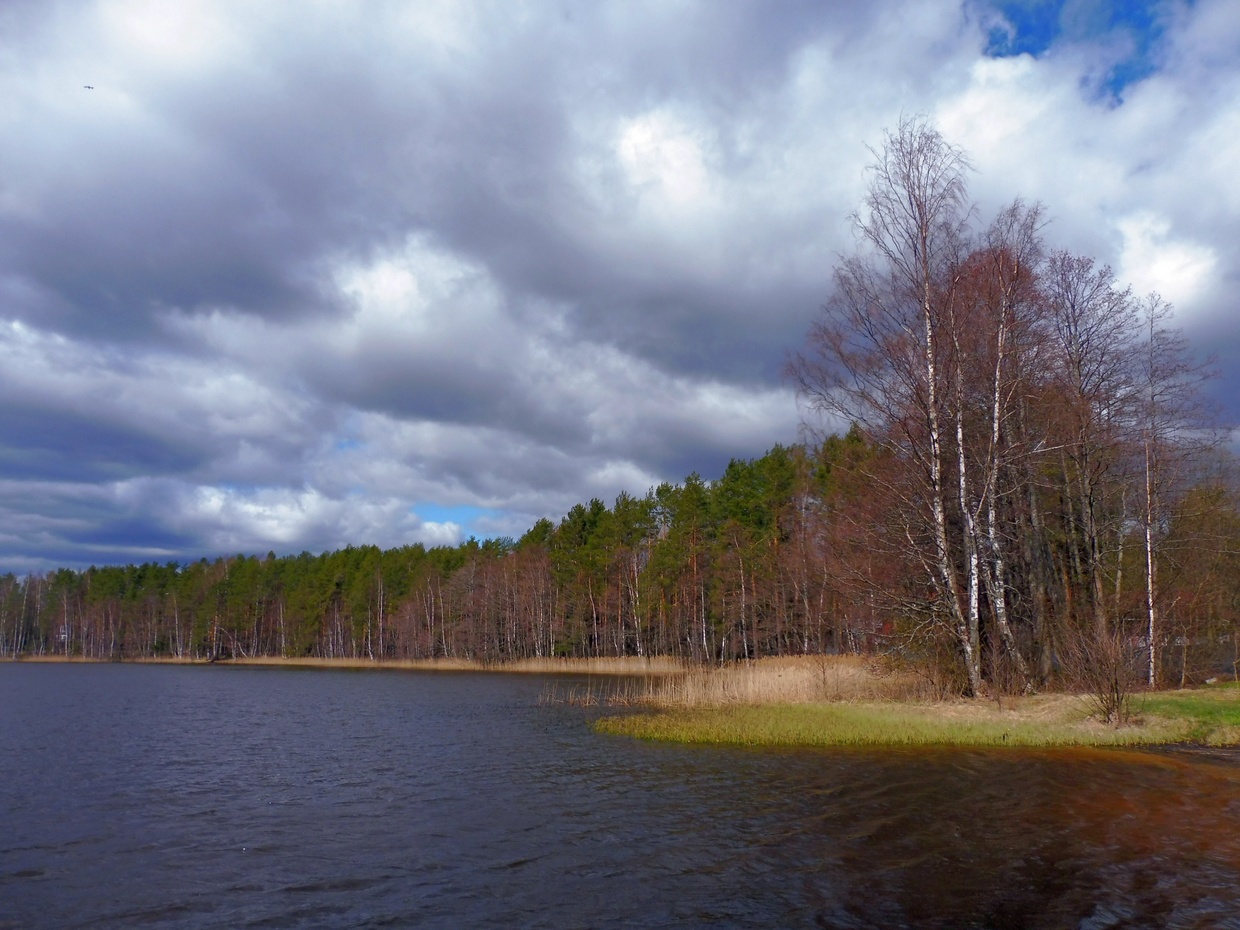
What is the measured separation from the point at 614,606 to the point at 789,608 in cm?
1742

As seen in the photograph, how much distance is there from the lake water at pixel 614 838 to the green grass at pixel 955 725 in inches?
50.2

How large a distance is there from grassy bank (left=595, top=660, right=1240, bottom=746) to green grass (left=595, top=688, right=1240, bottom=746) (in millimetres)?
22

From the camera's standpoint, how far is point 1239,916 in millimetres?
7930

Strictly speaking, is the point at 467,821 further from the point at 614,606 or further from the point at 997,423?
the point at 614,606

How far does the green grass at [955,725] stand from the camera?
57.0 ft

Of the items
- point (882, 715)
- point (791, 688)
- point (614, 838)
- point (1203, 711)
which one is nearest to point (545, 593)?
point (791, 688)

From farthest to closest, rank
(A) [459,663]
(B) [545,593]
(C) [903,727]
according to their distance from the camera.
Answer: (A) [459,663]
(B) [545,593]
(C) [903,727]

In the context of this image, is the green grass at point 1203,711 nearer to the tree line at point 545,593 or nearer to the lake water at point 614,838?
the lake water at point 614,838

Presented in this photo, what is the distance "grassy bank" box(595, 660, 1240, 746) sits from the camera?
1755 cm

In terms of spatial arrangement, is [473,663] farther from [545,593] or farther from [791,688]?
[791,688]

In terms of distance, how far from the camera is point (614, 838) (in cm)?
1145

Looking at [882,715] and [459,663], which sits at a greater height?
[882,715]

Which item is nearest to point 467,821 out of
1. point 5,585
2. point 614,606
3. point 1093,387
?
point 1093,387

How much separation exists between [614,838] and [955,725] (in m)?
10.6
